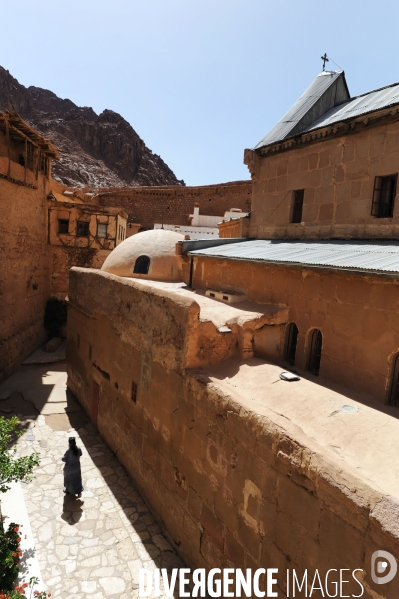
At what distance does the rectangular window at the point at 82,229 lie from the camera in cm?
1772

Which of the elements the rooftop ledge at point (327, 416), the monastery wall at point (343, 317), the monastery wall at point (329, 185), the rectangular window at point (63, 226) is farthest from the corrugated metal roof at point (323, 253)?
the rectangular window at point (63, 226)

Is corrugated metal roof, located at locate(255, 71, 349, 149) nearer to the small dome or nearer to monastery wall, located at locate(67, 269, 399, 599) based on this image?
the small dome

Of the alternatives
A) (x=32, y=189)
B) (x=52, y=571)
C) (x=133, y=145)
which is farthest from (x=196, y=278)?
(x=133, y=145)

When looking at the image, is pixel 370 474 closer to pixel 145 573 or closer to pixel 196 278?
pixel 145 573

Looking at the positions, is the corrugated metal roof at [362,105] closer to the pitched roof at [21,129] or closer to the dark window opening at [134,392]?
the dark window opening at [134,392]

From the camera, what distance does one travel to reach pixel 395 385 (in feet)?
14.9

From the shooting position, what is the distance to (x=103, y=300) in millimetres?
8055

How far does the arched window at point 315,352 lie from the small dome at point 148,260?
556cm

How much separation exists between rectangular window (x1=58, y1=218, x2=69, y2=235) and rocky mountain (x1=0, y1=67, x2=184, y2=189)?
93.3 feet

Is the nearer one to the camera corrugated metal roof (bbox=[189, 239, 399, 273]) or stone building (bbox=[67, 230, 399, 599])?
stone building (bbox=[67, 230, 399, 599])

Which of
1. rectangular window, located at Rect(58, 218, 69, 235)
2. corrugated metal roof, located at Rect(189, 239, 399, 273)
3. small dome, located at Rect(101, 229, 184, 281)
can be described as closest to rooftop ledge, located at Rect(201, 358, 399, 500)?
corrugated metal roof, located at Rect(189, 239, 399, 273)

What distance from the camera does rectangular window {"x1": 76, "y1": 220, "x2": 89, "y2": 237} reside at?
17719 millimetres

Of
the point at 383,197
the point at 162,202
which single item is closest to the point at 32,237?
the point at 383,197

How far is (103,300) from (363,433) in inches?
238
